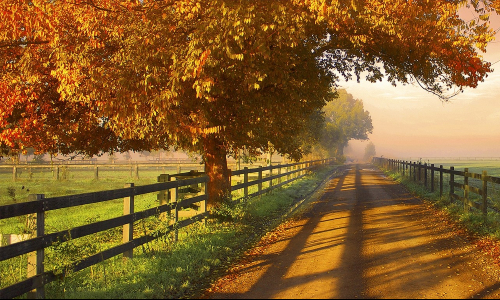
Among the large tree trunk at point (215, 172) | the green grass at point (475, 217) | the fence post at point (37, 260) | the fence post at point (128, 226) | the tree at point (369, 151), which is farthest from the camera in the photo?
the tree at point (369, 151)

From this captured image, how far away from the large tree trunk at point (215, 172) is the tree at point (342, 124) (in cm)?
5014

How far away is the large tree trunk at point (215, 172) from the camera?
13.4 meters

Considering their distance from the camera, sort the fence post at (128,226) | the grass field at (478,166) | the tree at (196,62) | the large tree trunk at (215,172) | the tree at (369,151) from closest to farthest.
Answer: the fence post at (128,226)
the tree at (196,62)
the large tree trunk at (215,172)
the grass field at (478,166)
the tree at (369,151)

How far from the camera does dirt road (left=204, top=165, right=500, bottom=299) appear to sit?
6445mm

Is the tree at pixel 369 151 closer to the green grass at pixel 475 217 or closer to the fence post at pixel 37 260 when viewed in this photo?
the green grass at pixel 475 217

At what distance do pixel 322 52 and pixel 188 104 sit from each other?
5.87 metres

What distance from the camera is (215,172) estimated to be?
13.6 metres

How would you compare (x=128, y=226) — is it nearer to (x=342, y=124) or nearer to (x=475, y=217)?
(x=475, y=217)

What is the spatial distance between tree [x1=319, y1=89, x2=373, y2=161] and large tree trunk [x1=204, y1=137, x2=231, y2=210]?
164ft

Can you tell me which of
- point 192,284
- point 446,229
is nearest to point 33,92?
point 192,284

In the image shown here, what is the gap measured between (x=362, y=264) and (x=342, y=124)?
87.3 meters

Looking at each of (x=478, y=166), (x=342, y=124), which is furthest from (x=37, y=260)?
(x=478, y=166)

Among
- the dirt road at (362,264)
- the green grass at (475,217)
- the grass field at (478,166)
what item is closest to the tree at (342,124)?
the grass field at (478,166)

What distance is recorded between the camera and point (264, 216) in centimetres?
1497
